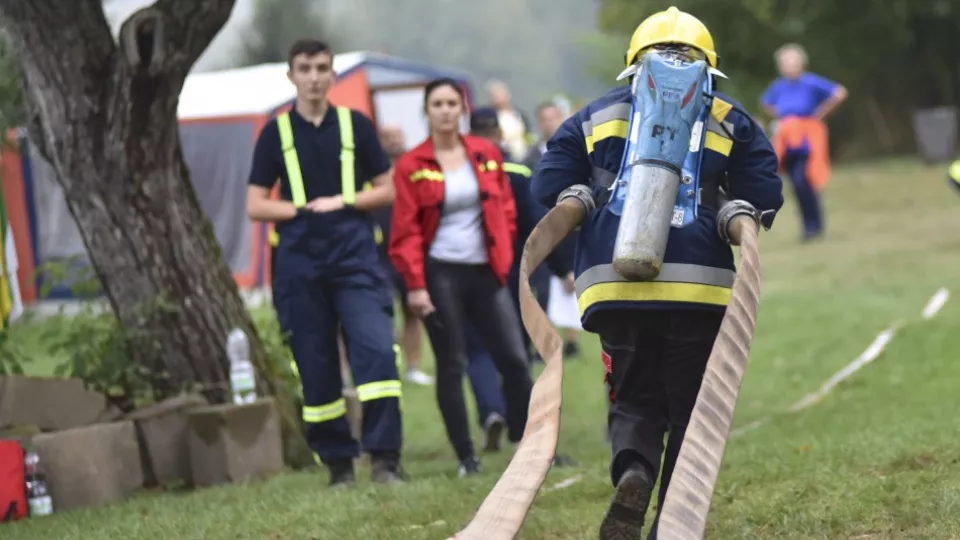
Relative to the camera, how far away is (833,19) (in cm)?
3947

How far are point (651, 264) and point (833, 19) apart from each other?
116 feet

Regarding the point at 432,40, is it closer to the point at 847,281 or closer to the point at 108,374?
the point at 847,281

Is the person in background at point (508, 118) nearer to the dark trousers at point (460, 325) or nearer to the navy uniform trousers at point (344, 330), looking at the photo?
the dark trousers at point (460, 325)

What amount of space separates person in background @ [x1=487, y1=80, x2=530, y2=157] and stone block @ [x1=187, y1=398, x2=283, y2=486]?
39.1 feet

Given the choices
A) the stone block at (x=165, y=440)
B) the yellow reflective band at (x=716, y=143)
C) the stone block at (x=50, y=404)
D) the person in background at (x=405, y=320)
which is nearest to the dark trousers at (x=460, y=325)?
the stone block at (x=165, y=440)

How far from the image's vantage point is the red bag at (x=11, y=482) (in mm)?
7559

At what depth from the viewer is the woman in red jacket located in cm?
870

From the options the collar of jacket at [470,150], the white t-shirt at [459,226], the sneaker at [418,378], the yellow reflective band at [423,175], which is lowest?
the sneaker at [418,378]

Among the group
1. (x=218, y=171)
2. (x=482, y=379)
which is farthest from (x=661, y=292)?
(x=218, y=171)

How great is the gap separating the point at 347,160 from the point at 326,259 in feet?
1.71

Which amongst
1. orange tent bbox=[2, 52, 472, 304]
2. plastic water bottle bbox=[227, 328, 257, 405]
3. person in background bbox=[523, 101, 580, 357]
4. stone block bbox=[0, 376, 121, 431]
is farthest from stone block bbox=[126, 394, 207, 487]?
orange tent bbox=[2, 52, 472, 304]

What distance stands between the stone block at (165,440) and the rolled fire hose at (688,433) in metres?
3.67

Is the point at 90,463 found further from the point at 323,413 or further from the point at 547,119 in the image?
the point at 547,119

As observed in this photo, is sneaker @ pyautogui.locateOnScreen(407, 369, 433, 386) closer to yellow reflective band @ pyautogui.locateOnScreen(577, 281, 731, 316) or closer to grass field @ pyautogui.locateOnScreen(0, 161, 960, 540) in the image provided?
grass field @ pyautogui.locateOnScreen(0, 161, 960, 540)
